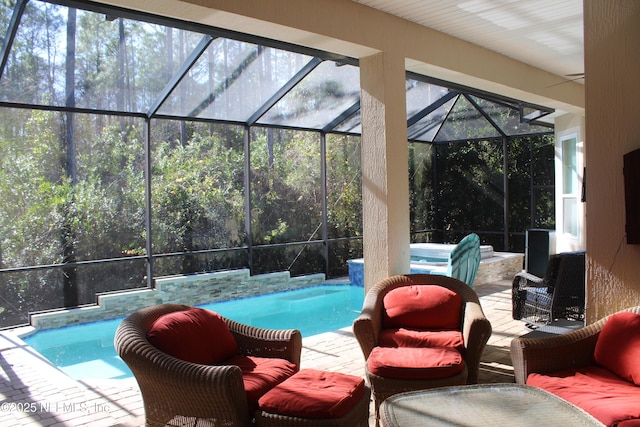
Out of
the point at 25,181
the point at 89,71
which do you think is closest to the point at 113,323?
the point at 25,181

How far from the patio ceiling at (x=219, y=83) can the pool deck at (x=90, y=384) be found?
2.99 meters

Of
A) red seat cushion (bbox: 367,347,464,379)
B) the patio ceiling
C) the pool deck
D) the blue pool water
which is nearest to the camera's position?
red seat cushion (bbox: 367,347,464,379)

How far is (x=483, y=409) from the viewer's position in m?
2.59

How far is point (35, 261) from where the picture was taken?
24.8 ft

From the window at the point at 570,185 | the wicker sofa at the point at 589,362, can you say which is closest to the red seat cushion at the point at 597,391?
the wicker sofa at the point at 589,362

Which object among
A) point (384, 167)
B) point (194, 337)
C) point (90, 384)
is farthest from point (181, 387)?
point (384, 167)

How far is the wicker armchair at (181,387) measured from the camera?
9.06 feet

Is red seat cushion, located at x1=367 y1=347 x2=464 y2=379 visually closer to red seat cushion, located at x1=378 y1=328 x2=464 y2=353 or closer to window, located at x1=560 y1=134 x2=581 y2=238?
red seat cushion, located at x1=378 y1=328 x2=464 y2=353

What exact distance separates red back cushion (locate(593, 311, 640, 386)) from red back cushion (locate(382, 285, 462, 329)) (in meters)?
1.18

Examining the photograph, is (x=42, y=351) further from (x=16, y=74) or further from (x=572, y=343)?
(x=572, y=343)

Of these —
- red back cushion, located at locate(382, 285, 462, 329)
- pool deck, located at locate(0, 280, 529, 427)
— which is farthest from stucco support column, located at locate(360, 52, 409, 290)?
pool deck, located at locate(0, 280, 529, 427)

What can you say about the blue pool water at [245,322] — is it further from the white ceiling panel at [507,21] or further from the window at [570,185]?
the white ceiling panel at [507,21]

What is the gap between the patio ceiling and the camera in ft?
18.3

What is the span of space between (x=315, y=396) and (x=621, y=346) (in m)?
1.86
